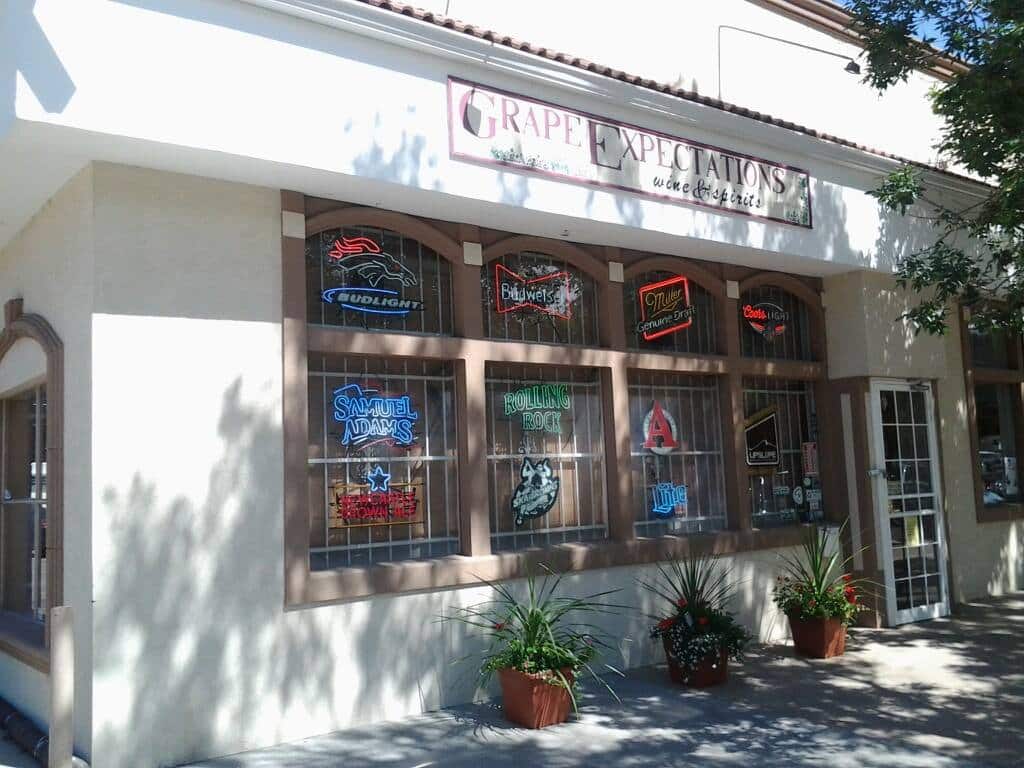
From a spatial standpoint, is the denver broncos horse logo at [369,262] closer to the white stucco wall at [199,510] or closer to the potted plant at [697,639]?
the white stucco wall at [199,510]

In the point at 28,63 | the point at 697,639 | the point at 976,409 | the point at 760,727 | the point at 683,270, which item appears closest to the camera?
the point at 28,63

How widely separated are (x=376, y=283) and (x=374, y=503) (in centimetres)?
176

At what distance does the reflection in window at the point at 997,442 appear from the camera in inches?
491

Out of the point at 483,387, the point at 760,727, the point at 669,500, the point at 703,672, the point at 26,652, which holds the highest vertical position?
the point at 483,387

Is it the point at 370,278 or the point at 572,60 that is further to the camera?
the point at 572,60

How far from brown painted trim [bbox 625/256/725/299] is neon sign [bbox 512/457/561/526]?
207 cm

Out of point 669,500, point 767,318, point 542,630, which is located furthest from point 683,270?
point 542,630

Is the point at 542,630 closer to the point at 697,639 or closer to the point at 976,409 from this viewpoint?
the point at 697,639

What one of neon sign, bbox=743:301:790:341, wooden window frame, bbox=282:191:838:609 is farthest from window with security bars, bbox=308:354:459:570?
neon sign, bbox=743:301:790:341

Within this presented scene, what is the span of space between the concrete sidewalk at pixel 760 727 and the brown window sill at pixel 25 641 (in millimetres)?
1572

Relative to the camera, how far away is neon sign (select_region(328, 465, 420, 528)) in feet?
23.7

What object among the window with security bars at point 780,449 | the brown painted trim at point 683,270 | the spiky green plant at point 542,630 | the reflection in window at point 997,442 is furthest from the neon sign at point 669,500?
the reflection in window at point 997,442

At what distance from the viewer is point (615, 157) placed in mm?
8141

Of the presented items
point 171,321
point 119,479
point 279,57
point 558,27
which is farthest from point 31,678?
point 558,27
